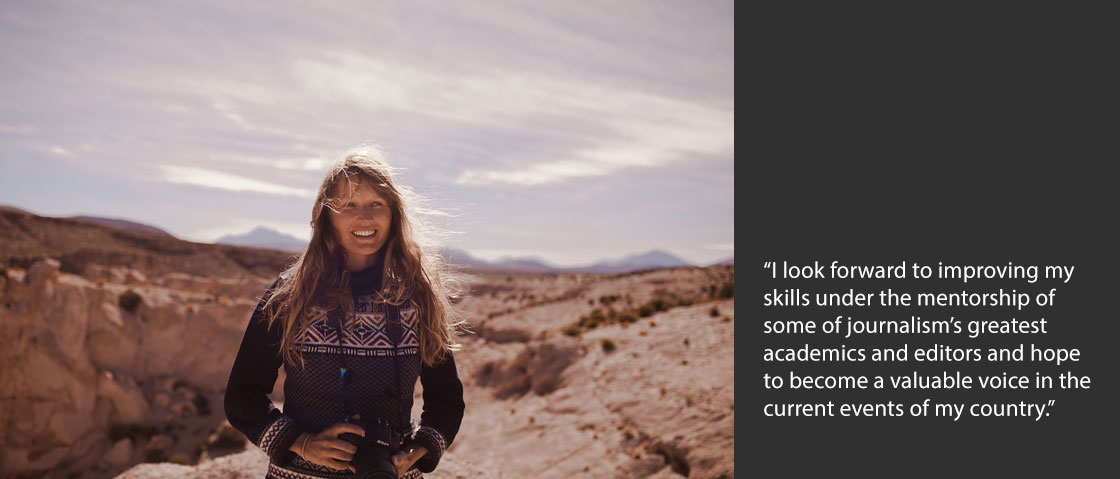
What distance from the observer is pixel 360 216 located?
247 cm

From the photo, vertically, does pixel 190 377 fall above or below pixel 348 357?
below

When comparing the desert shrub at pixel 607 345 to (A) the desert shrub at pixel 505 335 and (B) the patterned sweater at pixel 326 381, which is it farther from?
(B) the patterned sweater at pixel 326 381

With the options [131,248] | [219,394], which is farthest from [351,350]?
[131,248]

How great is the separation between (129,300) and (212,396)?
277 centimetres

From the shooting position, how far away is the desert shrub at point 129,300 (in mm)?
13325

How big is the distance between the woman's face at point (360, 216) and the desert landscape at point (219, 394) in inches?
187

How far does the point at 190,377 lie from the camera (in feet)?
45.0

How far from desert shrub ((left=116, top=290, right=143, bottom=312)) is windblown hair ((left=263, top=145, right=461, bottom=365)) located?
1364 cm

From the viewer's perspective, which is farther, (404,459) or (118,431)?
(118,431)

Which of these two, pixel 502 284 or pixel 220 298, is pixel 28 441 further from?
pixel 502 284

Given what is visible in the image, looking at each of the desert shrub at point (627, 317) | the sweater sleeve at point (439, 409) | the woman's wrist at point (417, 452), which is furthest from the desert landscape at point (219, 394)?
the woman's wrist at point (417, 452)

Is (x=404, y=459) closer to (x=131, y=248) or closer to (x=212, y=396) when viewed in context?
(x=212, y=396)
